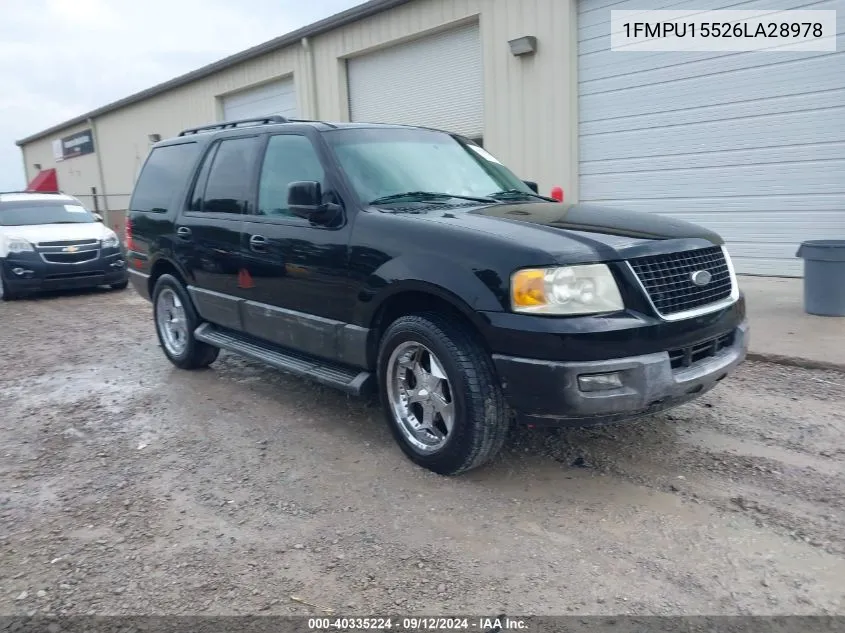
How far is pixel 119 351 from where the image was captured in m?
7.06

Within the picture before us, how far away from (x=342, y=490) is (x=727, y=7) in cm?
796

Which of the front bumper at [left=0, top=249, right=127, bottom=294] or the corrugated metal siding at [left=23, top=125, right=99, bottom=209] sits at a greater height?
the corrugated metal siding at [left=23, top=125, right=99, bottom=209]

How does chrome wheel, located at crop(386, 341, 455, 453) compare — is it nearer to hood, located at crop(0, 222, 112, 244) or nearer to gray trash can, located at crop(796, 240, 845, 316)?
gray trash can, located at crop(796, 240, 845, 316)

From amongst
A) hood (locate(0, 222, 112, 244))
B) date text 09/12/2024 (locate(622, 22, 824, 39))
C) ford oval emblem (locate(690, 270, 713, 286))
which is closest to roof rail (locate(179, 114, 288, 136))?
ford oval emblem (locate(690, 270, 713, 286))

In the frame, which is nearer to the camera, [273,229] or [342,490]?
[342,490]

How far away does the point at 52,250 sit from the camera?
35.0 feet

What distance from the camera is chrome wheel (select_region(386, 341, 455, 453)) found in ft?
12.1

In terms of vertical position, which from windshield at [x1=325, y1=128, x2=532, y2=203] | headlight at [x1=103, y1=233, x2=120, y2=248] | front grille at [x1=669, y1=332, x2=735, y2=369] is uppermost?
windshield at [x1=325, y1=128, x2=532, y2=203]

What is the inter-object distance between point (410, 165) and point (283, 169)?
89cm

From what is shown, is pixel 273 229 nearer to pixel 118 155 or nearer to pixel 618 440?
pixel 618 440

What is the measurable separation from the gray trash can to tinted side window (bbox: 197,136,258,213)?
5166 millimetres

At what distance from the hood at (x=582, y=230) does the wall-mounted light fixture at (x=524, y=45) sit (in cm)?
676

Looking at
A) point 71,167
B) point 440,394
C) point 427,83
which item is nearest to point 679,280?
point 440,394

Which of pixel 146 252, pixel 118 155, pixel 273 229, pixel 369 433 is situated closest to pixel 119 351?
pixel 146 252
